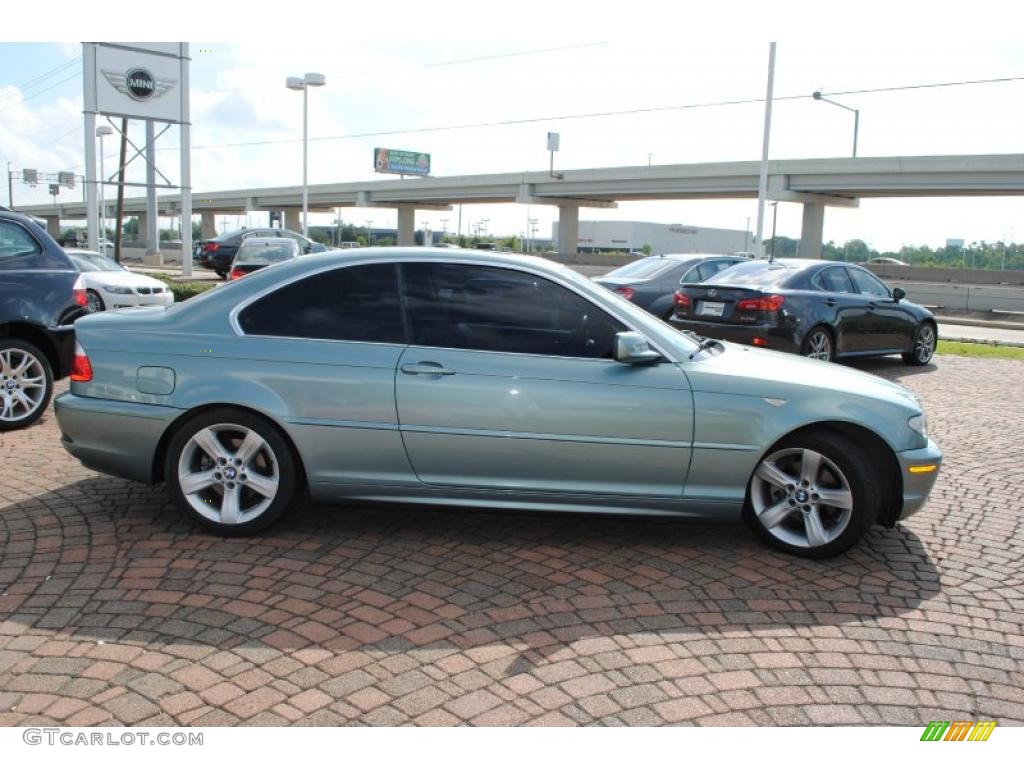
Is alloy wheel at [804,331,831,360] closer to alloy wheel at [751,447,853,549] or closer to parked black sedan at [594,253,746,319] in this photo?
parked black sedan at [594,253,746,319]

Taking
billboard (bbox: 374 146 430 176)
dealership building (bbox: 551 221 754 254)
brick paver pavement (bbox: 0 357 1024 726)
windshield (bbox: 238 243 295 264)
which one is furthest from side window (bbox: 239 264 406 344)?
dealership building (bbox: 551 221 754 254)

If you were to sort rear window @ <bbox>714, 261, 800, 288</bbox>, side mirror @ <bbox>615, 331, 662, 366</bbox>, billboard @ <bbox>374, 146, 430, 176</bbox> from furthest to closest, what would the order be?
billboard @ <bbox>374, 146, 430, 176</bbox> → rear window @ <bbox>714, 261, 800, 288</bbox> → side mirror @ <bbox>615, 331, 662, 366</bbox>

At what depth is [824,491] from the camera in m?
4.75

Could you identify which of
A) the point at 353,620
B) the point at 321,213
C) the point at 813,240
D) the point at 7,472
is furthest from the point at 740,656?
the point at 321,213

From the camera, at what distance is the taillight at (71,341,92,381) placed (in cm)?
493

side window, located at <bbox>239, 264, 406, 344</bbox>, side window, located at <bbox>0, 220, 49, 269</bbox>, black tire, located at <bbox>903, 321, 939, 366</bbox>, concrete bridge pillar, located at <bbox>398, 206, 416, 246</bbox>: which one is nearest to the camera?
side window, located at <bbox>239, 264, 406, 344</bbox>

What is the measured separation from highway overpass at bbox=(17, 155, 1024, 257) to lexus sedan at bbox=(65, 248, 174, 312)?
40762 mm

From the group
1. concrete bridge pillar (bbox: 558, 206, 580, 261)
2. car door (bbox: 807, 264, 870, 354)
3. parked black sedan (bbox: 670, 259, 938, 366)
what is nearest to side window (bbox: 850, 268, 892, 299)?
parked black sedan (bbox: 670, 259, 938, 366)

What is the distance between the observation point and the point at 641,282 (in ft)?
44.3

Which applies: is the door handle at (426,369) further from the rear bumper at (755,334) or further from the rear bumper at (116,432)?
the rear bumper at (755,334)

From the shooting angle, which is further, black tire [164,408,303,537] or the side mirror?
black tire [164,408,303,537]

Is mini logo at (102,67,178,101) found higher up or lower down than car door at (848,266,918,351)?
higher up
